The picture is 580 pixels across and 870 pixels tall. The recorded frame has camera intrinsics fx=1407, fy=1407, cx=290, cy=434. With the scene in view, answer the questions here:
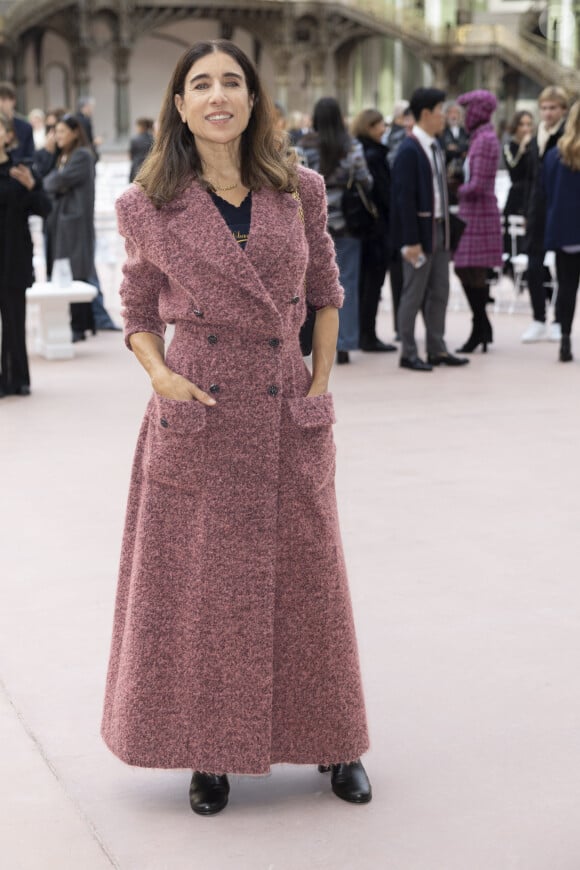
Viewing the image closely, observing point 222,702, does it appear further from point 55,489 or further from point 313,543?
point 55,489

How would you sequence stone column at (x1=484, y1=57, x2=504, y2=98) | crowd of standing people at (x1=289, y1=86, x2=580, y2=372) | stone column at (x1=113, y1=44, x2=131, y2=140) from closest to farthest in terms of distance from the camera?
crowd of standing people at (x1=289, y1=86, x2=580, y2=372)
stone column at (x1=113, y1=44, x2=131, y2=140)
stone column at (x1=484, y1=57, x2=504, y2=98)

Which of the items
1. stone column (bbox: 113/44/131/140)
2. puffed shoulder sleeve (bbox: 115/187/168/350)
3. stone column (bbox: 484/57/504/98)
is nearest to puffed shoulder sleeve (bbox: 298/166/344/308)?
puffed shoulder sleeve (bbox: 115/187/168/350)

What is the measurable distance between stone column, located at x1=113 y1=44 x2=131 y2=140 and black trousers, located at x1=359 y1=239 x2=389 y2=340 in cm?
2465

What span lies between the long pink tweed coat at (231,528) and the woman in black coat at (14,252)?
4.66 meters

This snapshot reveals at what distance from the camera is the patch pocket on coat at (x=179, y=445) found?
2611mm

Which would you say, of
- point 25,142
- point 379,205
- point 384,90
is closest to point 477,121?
point 379,205

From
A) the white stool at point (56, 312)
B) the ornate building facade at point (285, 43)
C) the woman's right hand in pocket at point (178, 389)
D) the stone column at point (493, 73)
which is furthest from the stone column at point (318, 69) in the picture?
the woman's right hand in pocket at point (178, 389)

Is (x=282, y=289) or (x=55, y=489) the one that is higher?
(x=282, y=289)

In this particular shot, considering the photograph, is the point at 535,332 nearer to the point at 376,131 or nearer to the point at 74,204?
the point at 376,131

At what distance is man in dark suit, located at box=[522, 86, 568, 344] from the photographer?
852 centimetres

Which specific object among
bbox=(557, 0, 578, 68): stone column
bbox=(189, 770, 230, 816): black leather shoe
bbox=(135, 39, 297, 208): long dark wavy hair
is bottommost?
bbox=(189, 770, 230, 816): black leather shoe

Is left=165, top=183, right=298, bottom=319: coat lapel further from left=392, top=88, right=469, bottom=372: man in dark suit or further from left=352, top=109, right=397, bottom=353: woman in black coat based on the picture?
left=352, top=109, right=397, bottom=353: woman in black coat

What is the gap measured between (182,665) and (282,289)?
74cm

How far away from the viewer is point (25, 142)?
32.4ft
